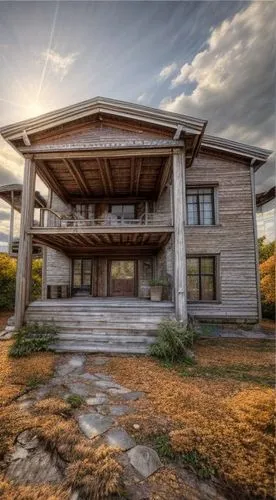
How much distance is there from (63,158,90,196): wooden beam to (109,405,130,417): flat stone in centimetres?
840

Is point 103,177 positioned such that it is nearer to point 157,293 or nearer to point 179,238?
point 179,238

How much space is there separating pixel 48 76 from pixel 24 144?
3320 mm

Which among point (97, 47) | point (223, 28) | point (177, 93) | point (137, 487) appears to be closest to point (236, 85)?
point (223, 28)

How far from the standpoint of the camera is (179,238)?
7.60m

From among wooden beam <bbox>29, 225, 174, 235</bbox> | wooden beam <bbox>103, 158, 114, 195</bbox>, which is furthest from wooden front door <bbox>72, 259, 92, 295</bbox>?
wooden beam <bbox>29, 225, 174, 235</bbox>

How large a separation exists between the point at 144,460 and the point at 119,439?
0.47 m

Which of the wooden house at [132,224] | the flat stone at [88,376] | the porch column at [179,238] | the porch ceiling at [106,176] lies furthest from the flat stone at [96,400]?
the porch ceiling at [106,176]

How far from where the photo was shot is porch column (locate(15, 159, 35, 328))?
295 inches

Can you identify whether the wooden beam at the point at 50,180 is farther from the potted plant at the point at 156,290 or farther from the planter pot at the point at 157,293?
the planter pot at the point at 157,293

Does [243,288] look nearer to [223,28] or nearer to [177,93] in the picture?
[223,28]

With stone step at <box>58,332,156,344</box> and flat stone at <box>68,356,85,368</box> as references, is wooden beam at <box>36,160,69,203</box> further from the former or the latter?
flat stone at <box>68,356,85,368</box>

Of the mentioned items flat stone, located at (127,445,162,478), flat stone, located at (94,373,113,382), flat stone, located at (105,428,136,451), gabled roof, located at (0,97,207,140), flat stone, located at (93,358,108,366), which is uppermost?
gabled roof, located at (0,97,207,140)

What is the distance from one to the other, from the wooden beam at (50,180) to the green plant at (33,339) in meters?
6.31

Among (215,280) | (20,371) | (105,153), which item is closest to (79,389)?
(20,371)
